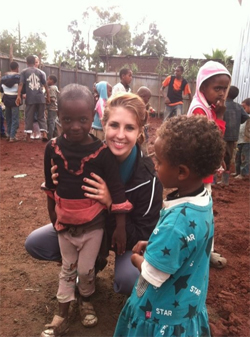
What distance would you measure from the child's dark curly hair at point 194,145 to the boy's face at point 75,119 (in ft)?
2.15

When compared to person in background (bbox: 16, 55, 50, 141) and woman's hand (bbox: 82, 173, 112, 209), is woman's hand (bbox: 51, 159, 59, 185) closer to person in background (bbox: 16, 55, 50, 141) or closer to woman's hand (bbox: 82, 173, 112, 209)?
woman's hand (bbox: 82, 173, 112, 209)

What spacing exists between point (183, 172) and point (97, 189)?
70 cm

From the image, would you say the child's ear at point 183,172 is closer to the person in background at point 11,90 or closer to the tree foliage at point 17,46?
the person in background at point 11,90

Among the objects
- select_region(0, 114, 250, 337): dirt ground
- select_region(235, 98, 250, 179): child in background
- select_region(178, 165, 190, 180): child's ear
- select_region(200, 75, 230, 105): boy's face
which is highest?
select_region(200, 75, 230, 105): boy's face

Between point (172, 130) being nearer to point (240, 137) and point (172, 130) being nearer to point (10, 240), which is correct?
point (10, 240)

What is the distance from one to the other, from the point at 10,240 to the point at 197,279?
2.46 m

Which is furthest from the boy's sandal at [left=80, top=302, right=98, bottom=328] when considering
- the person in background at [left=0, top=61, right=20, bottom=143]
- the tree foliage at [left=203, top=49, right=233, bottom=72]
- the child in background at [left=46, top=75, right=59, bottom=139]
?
the tree foliage at [left=203, top=49, right=233, bottom=72]

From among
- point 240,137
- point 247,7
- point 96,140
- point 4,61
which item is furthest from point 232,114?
point 4,61

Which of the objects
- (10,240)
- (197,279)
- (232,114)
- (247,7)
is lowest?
(10,240)

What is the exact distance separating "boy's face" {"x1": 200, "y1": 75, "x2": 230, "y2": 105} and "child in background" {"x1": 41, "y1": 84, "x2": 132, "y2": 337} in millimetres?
1113

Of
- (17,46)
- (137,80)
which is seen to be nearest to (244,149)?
(137,80)

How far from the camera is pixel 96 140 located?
6.28ft

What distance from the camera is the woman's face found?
1.92 meters

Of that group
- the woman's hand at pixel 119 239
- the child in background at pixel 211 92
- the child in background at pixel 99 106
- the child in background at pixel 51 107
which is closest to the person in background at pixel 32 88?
the child in background at pixel 51 107
